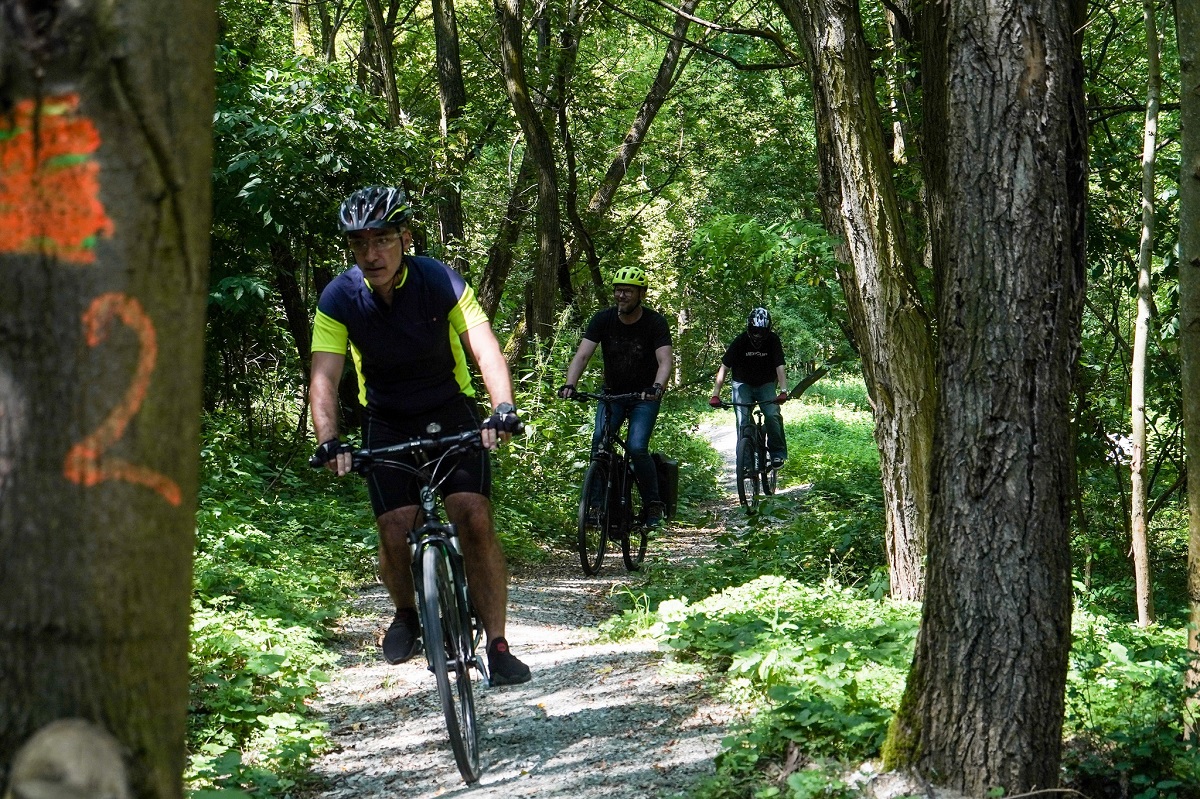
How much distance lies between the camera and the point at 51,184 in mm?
1671

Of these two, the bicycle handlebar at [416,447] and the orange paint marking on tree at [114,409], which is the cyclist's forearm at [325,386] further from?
the orange paint marking on tree at [114,409]

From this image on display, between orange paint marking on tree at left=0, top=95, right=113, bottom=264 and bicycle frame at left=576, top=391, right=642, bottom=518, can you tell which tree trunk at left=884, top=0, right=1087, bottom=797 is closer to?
orange paint marking on tree at left=0, top=95, right=113, bottom=264

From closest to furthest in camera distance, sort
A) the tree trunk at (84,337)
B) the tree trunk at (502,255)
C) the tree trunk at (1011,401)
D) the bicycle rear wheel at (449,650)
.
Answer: the tree trunk at (84,337) < the tree trunk at (1011,401) < the bicycle rear wheel at (449,650) < the tree trunk at (502,255)

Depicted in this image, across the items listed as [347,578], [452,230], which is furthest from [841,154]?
[452,230]

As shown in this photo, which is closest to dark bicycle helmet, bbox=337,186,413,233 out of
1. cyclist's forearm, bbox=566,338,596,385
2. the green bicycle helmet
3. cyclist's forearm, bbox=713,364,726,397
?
the green bicycle helmet

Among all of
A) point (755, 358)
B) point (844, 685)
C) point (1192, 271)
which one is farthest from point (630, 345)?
point (844, 685)

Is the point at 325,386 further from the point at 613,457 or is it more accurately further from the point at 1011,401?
the point at 613,457

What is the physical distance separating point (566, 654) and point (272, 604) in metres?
1.94

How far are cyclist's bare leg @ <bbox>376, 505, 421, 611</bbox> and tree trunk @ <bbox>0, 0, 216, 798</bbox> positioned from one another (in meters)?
3.16

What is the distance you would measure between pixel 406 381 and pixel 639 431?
511 centimetres

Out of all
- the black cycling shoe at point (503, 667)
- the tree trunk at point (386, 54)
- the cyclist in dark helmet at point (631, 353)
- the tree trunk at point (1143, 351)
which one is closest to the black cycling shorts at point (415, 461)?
the black cycling shoe at point (503, 667)

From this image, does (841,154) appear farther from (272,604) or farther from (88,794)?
(88,794)

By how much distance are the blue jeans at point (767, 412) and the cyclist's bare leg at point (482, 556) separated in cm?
913

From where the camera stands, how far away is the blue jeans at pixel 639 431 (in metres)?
10.0
